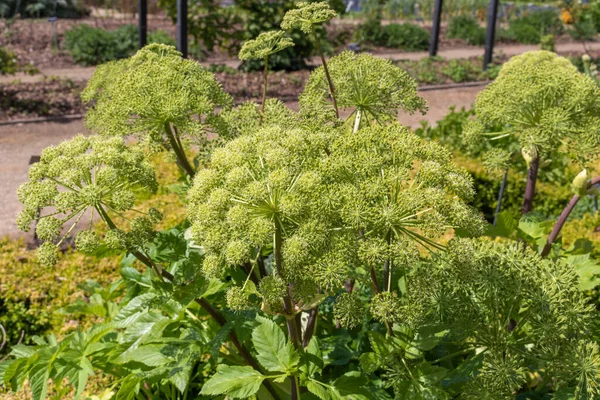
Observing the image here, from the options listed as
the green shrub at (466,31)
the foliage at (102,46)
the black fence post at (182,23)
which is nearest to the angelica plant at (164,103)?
the black fence post at (182,23)

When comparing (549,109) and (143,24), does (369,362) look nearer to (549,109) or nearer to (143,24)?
(549,109)

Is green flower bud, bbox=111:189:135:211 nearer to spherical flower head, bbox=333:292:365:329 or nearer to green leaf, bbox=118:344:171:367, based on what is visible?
green leaf, bbox=118:344:171:367

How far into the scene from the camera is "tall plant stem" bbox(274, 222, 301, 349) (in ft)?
6.86

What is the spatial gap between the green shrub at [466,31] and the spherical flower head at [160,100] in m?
22.4

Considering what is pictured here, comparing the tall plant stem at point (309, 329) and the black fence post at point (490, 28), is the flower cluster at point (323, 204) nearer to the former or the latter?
the tall plant stem at point (309, 329)

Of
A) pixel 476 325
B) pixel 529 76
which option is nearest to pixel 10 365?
pixel 476 325

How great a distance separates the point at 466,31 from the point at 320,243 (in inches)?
952

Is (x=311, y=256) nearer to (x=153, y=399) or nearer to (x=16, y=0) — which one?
(x=153, y=399)

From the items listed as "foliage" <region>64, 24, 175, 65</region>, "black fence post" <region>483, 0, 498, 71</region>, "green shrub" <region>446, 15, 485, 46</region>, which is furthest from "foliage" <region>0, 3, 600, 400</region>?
"green shrub" <region>446, 15, 485, 46</region>

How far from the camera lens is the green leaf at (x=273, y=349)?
242 centimetres

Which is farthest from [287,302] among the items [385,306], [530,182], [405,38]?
[405,38]

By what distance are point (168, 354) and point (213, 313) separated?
0.93ft

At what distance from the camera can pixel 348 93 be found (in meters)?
2.71

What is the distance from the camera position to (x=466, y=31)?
79.3 ft
